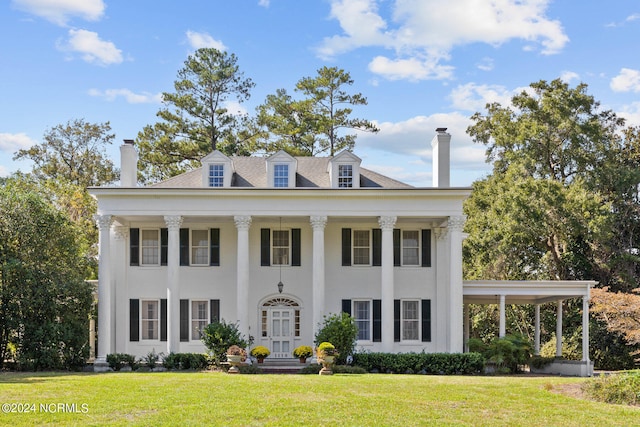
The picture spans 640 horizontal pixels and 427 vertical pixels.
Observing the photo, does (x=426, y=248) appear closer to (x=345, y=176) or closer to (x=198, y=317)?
(x=345, y=176)

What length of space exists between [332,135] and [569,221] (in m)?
19.1

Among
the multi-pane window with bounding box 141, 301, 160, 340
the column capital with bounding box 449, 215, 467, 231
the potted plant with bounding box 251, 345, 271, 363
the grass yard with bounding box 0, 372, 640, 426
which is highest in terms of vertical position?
the column capital with bounding box 449, 215, 467, 231

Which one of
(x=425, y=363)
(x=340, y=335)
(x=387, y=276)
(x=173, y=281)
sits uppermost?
(x=387, y=276)

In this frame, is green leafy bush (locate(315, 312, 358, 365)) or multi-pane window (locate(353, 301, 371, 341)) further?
multi-pane window (locate(353, 301, 371, 341))

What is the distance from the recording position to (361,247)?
33.2 m

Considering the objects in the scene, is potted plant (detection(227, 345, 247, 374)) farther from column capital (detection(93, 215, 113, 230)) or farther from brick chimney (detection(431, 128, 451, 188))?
brick chimney (detection(431, 128, 451, 188))

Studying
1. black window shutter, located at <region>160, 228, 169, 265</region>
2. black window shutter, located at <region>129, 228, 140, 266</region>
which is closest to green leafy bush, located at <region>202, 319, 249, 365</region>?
black window shutter, located at <region>160, 228, 169, 265</region>

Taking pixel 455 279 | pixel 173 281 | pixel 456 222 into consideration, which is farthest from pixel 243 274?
pixel 456 222

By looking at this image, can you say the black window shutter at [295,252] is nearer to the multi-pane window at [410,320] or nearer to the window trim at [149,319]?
the multi-pane window at [410,320]

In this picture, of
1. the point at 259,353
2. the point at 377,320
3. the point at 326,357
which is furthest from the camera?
the point at 377,320

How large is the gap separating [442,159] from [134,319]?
570 inches

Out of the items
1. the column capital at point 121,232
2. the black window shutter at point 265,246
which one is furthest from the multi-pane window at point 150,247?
the black window shutter at point 265,246

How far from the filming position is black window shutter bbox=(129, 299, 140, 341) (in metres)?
32.2

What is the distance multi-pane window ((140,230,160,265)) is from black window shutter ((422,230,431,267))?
11349 mm
